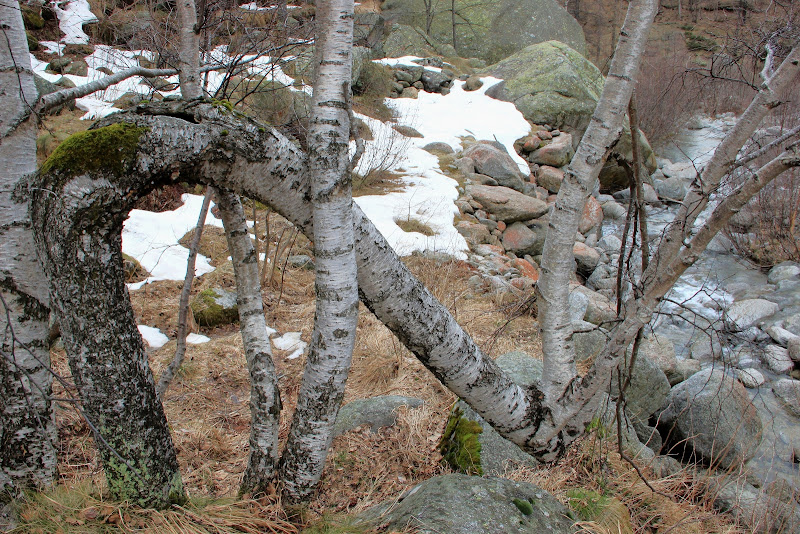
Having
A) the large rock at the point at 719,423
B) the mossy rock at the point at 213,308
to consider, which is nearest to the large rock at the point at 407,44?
the mossy rock at the point at 213,308

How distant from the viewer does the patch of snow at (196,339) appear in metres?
4.23

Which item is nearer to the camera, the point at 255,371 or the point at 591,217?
the point at 255,371

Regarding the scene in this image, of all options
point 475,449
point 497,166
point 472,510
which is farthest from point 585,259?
point 472,510

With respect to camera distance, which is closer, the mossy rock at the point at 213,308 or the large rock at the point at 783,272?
the mossy rock at the point at 213,308

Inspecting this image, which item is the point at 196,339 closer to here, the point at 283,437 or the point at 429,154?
the point at 283,437

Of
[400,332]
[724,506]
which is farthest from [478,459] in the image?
[724,506]

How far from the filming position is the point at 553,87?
12445mm

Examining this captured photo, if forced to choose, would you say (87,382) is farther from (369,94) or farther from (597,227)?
(369,94)

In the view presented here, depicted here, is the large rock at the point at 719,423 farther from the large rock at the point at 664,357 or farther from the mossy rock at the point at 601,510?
the mossy rock at the point at 601,510

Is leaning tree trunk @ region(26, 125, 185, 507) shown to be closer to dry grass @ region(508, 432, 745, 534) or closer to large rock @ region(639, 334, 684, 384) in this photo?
dry grass @ region(508, 432, 745, 534)

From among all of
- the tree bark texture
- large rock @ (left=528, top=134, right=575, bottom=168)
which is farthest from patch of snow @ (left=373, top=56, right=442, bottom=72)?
the tree bark texture

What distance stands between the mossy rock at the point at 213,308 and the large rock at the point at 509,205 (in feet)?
15.1

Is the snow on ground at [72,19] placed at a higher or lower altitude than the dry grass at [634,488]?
higher

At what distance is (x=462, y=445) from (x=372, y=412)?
0.60m
